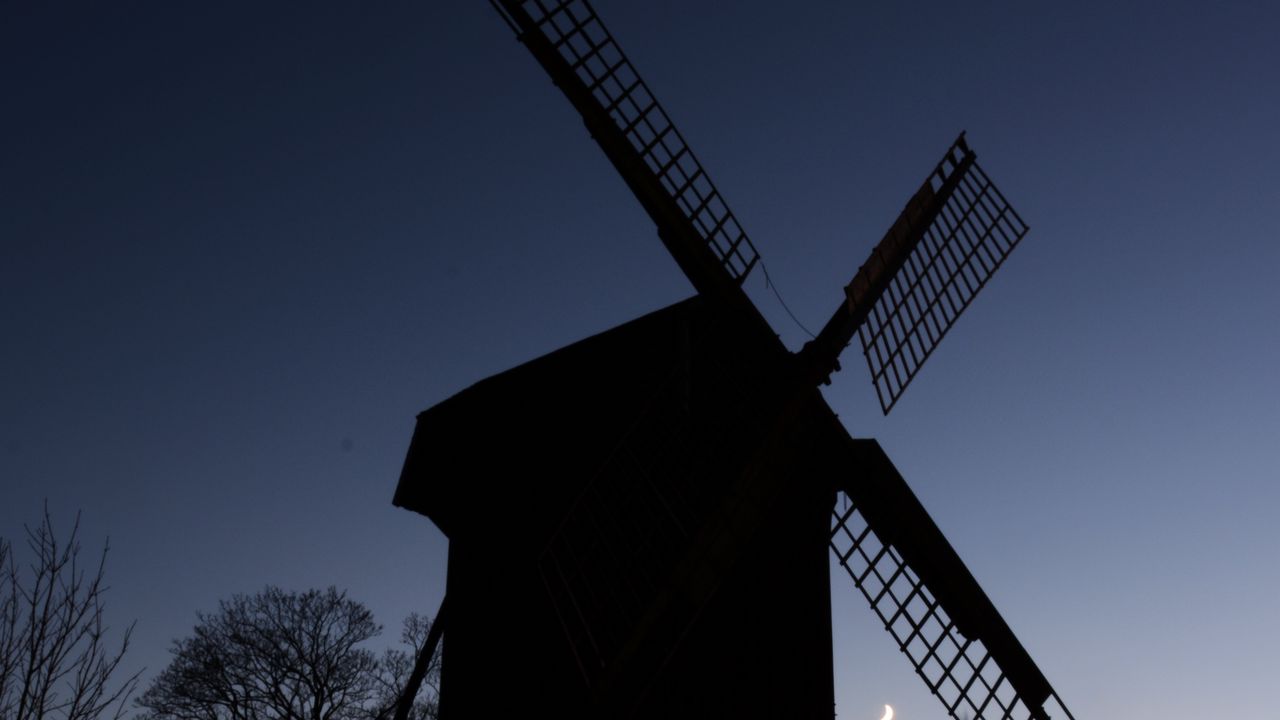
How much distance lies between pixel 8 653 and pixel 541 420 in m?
5.16

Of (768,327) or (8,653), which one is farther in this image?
(768,327)

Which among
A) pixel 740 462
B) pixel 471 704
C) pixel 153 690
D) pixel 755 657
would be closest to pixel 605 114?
pixel 740 462

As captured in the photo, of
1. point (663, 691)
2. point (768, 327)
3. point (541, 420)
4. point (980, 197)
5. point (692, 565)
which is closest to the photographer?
point (692, 565)

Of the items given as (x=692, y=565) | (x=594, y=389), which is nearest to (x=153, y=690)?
(x=594, y=389)

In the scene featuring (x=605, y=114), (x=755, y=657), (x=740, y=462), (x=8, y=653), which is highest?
(x=605, y=114)

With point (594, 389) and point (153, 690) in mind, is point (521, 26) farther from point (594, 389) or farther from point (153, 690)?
point (153, 690)

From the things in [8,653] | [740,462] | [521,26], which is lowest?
[8,653]

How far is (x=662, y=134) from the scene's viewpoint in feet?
32.7

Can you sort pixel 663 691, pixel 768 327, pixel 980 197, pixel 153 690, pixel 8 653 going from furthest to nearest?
1. pixel 153 690
2. pixel 980 197
3. pixel 768 327
4. pixel 663 691
5. pixel 8 653

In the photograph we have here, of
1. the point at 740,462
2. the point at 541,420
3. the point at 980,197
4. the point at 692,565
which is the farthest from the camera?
the point at 980,197

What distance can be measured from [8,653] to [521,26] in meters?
7.03

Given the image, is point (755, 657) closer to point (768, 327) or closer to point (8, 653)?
point (768, 327)

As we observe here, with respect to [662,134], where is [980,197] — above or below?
above

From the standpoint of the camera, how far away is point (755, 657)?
7.84 metres
